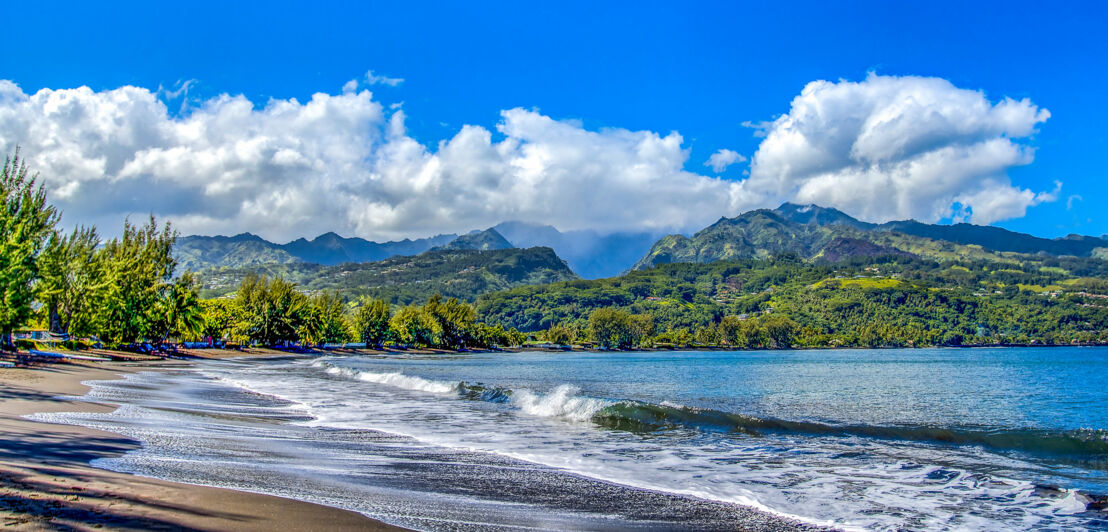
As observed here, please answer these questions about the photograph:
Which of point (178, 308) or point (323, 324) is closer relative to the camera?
point (178, 308)

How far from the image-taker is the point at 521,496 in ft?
35.7

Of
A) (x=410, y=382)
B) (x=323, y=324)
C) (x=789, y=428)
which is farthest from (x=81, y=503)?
(x=323, y=324)

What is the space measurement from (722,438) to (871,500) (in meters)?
8.27

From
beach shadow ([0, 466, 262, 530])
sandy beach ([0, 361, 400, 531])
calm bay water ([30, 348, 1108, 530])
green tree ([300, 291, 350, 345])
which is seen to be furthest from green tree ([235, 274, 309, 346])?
beach shadow ([0, 466, 262, 530])

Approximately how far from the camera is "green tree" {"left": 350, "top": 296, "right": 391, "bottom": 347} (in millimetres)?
171750

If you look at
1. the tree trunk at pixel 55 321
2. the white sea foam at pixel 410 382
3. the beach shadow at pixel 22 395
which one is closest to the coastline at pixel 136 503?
the beach shadow at pixel 22 395

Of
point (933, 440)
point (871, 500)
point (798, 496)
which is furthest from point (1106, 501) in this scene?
point (933, 440)

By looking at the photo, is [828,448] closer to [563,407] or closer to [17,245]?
[563,407]

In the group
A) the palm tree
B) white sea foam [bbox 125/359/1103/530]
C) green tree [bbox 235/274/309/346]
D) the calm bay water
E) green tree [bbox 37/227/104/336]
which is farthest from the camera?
green tree [bbox 235/274/309/346]

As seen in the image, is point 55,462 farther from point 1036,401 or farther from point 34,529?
point 1036,401

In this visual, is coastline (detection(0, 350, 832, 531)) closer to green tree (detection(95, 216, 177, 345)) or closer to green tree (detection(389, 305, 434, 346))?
green tree (detection(95, 216, 177, 345))

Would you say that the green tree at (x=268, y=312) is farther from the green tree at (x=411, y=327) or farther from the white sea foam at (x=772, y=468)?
the white sea foam at (x=772, y=468)

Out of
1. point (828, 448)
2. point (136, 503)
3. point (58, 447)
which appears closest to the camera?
point (136, 503)

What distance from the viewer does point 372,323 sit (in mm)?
173000
